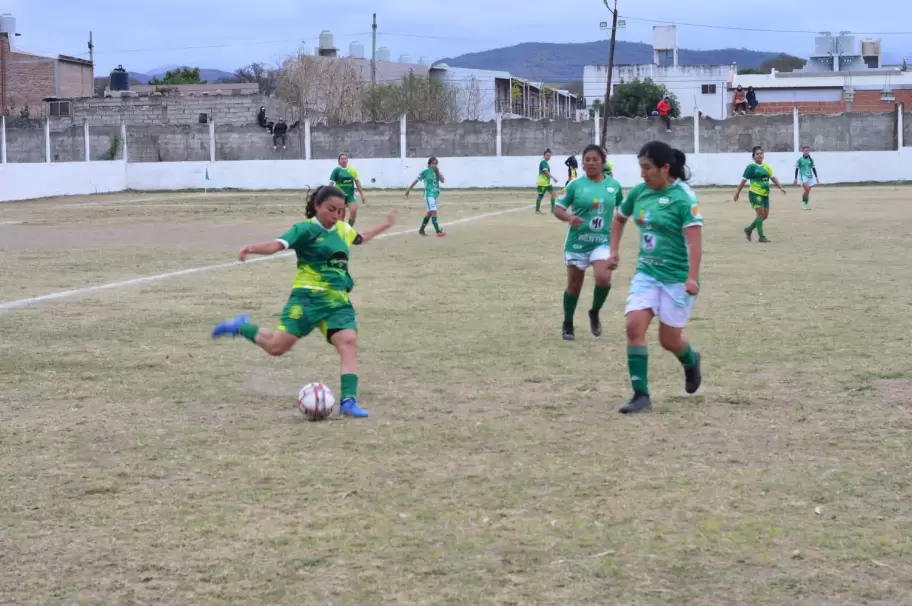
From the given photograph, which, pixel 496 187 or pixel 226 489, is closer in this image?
pixel 226 489

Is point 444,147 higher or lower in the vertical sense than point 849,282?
higher

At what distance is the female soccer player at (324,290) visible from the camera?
7.72m

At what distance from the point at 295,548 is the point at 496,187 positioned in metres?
44.3

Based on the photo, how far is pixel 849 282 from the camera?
14.8 m

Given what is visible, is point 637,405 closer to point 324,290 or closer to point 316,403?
point 316,403

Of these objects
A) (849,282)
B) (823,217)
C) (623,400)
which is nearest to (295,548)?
(623,400)

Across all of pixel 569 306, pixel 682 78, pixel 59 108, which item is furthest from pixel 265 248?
pixel 682 78

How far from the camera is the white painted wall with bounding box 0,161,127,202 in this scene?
1640 inches

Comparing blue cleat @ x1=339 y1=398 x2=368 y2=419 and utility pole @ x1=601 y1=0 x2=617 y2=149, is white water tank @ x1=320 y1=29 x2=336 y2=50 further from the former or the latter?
blue cleat @ x1=339 y1=398 x2=368 y2=419

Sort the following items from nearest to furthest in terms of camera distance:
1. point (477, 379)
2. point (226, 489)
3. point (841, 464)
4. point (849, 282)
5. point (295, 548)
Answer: point (295, 548)
point (226, 489)
point (841, 464)
point (477, 379)
point (849, 282)

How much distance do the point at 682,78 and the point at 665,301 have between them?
87.1 metres

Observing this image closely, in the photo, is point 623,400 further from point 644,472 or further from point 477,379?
point 644,472

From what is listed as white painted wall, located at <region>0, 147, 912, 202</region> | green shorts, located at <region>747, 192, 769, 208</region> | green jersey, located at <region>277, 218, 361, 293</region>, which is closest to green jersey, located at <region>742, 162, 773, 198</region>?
green shorts, located at <region>747, 192, 769, 208</region>

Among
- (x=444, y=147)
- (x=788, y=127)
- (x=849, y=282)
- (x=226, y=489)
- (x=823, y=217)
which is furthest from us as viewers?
(x=444, y=147)
